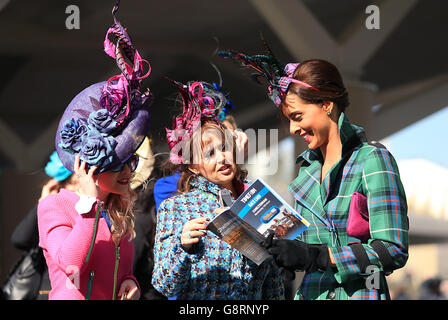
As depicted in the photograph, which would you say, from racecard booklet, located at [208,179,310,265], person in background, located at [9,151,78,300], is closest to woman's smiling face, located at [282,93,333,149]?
racecard booklet, located at [208,179,310,265]

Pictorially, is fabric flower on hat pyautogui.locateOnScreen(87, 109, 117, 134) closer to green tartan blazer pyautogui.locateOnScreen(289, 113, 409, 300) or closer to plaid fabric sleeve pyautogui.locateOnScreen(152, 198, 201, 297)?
plaid fabric sleeve pyautogui.locateOnScreen(152, 198, 201, 297)

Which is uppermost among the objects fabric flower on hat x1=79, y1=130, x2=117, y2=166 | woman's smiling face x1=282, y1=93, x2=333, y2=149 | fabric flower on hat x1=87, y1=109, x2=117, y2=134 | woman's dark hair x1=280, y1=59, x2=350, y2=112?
woman's dark hair x1=280, y1=59, x2=350, y2=112

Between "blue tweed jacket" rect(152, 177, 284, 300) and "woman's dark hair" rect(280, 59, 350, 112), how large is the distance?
0.68 m

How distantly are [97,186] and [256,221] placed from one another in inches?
29.2

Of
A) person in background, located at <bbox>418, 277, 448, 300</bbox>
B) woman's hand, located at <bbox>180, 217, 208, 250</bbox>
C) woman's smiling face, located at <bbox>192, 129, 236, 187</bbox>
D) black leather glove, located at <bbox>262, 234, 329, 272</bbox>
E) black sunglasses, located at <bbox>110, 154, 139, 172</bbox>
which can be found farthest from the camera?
person in background, located at <bbox>418, 277, 448, 300</bbox>

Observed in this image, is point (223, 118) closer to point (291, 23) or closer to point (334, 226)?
point (334, 226)

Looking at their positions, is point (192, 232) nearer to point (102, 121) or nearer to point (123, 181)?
point (123, 181)

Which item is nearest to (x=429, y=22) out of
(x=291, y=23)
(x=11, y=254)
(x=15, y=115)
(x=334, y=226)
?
(x=291, y=23)

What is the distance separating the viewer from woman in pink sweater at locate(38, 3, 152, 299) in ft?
8.84

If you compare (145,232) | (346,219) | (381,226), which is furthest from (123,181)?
(145,232)

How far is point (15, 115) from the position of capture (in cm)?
1399

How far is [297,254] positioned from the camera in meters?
2.39

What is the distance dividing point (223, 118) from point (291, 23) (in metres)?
3.49
